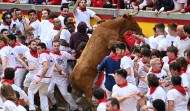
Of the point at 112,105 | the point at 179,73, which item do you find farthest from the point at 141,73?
the point at 112,105

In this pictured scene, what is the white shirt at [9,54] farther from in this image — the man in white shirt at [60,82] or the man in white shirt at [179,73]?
the man in white shirt at [179,73]

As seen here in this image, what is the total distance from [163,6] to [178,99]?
238 inches

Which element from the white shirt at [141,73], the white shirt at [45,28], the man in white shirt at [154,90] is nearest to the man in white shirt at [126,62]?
the white shirt at [141,73]

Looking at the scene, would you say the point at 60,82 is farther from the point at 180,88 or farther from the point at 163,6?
the point at 163,6

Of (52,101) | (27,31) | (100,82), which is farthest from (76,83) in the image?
(27,31)

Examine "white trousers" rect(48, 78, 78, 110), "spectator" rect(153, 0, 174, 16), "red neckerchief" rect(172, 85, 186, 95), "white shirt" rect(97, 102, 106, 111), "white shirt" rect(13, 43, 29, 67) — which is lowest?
"white trousers" rect(48, 78, 78, 110)

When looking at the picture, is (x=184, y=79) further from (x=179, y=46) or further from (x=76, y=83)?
(x=76, y=83)

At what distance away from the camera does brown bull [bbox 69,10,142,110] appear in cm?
1202

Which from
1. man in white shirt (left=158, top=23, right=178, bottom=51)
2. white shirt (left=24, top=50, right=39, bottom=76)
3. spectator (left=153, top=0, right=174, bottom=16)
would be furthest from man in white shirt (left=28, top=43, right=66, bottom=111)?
spectator (left=153, top=0, right=174, bottom=16)

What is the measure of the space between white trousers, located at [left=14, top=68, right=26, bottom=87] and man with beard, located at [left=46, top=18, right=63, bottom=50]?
→ 1213 mm

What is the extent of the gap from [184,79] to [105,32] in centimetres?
268

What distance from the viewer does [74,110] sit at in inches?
508

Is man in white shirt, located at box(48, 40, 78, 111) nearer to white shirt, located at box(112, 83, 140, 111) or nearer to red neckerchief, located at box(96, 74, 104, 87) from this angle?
red neckerchief, located at box(96, 74, 104, 87)

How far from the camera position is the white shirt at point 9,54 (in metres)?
12.8
